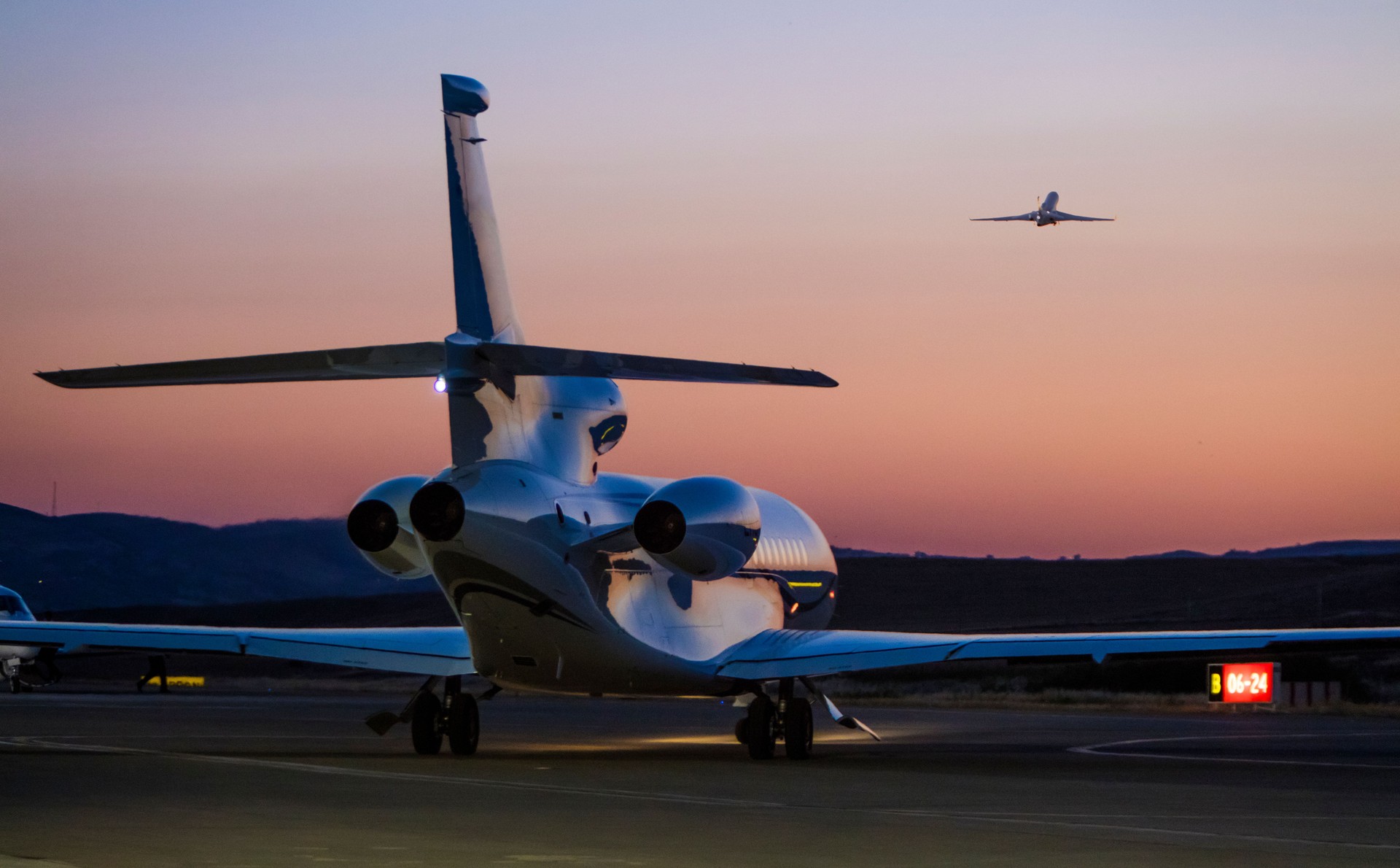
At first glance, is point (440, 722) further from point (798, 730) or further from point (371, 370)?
point (371, 370)

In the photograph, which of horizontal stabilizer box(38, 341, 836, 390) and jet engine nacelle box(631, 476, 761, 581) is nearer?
horizontal stabilizer box(38, 341, 836, 390)

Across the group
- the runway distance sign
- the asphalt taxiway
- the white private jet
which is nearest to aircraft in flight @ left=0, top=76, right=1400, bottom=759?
the asphalt taxiway

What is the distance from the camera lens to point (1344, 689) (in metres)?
49.9

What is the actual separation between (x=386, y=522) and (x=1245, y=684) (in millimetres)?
25412

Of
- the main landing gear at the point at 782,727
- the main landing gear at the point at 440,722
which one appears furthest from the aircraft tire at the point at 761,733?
the main landing gear at the point at 440,722

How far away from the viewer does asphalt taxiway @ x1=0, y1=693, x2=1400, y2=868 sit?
1246 centimetres

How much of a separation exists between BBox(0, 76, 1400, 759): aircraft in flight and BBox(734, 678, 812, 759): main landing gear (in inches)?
1.0

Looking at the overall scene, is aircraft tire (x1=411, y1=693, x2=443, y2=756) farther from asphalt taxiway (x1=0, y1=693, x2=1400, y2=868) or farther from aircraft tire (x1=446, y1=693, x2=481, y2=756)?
asphalt taxiway (x1=0, y1=693, x2=1400, y2=868)

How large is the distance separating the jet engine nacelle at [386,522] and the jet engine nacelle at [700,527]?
2.65 meters

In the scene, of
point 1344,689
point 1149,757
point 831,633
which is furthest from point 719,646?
point 1344,689

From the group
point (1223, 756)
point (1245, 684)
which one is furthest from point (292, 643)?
point (1245, 684)

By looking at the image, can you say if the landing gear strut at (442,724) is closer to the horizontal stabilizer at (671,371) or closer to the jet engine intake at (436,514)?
the jet engine intake at (436,514)

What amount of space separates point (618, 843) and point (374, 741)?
15.8m

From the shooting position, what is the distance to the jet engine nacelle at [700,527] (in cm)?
2202
